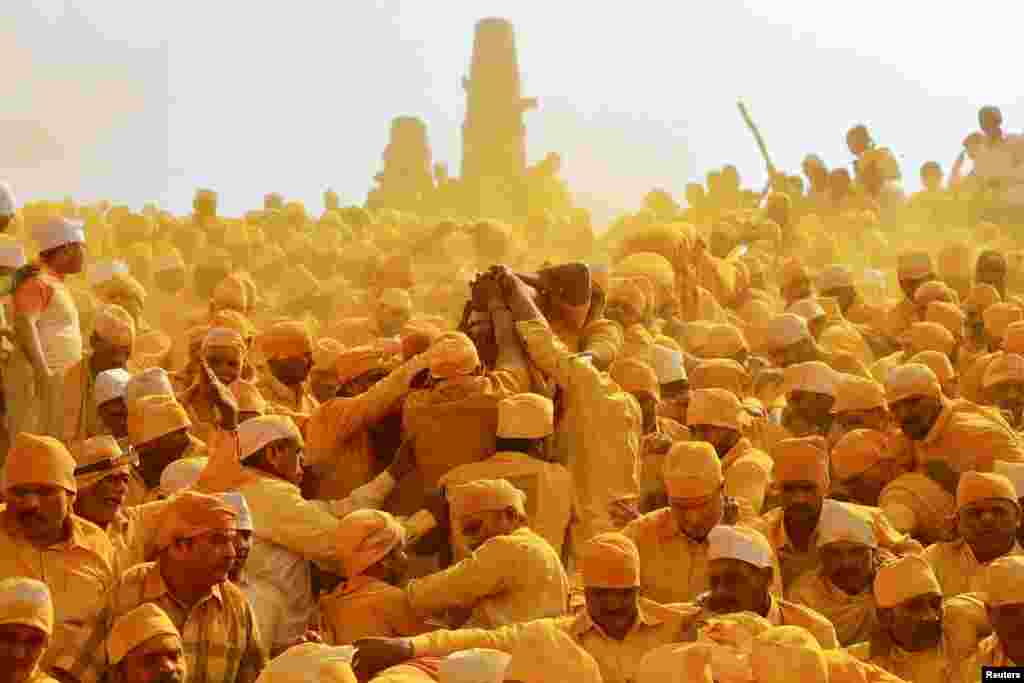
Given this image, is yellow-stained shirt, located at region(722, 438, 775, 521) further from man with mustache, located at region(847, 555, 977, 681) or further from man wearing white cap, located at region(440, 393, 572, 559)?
man with mustache, located at region(847, 555, 977, 681)

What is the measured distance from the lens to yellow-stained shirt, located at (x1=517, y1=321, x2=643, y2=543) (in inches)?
502

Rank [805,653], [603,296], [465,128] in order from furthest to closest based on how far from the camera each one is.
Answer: [465,128] → [603,296] → [805,653]

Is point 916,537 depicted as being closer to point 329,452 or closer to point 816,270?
point 329,452

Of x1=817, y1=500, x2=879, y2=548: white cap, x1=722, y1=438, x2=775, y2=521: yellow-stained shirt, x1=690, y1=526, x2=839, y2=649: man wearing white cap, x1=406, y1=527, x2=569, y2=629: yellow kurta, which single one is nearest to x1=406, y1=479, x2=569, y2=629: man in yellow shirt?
x1=406, y1=527, x2=569, y2=629: yellow kurta

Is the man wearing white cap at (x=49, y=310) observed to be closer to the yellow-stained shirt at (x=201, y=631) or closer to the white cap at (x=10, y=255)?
the white cap at (x=10, y=255)

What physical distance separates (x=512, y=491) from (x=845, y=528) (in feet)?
5.25

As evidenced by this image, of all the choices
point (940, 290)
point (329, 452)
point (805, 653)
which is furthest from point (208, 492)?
point (940, 290)

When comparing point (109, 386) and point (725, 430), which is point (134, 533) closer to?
point (109, 386)

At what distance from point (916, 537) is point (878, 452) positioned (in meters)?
0.68

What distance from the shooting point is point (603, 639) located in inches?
395

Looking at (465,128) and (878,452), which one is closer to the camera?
(878,452)

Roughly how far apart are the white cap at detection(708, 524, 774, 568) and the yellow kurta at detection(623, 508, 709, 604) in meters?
0.87

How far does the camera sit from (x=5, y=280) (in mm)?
13477

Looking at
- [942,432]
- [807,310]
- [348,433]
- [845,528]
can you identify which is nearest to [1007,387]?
[942,432]
